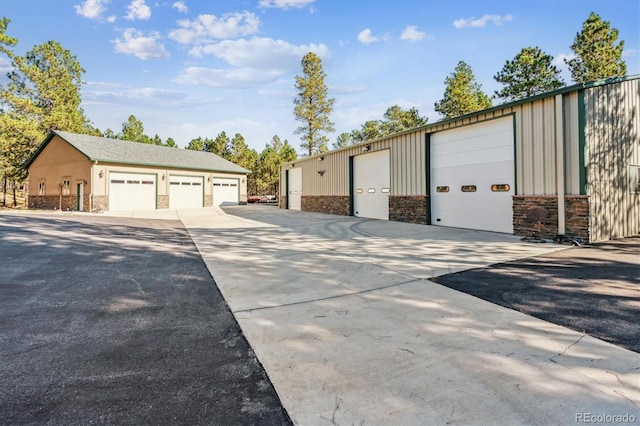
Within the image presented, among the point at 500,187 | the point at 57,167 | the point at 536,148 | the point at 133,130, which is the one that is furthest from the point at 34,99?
the point at 536,148

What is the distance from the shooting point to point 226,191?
27.5 m

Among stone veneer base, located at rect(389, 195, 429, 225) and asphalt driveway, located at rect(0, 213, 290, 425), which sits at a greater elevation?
stone veneer base, located at rect(389, 195, 429, 225)

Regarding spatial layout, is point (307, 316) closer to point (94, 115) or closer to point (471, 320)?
point (471, 320)

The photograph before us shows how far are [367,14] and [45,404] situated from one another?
13.9 metres

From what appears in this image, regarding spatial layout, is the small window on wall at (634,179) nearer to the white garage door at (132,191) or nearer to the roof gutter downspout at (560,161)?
the roof gutter downspout at (560,161)

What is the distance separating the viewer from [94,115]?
38562 mm

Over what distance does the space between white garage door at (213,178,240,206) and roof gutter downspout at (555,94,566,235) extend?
78.5 feet

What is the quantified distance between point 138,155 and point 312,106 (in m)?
19.4

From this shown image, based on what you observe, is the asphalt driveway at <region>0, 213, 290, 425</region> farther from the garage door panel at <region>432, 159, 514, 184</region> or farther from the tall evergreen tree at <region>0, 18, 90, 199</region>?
the tall evergreen tree at <region>0, 18, 90, 199</region>

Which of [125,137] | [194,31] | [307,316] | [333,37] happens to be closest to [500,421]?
[307,316]

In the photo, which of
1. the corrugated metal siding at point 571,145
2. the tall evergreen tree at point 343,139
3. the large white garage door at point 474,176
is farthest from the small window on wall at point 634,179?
the tall evergreen tree at point 343,139

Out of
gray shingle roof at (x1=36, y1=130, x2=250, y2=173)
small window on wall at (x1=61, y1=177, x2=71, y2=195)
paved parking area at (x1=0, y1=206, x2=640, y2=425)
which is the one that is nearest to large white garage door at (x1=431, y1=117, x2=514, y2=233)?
paved parking area at (x1=0, y1=206, x2=640, y2=425)

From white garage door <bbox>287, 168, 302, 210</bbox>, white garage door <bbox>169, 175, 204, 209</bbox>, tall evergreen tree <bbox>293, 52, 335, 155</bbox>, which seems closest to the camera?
white garage door <bbox>287, 168, 302, 210</bbox>

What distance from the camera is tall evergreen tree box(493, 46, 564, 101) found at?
2555 cm
